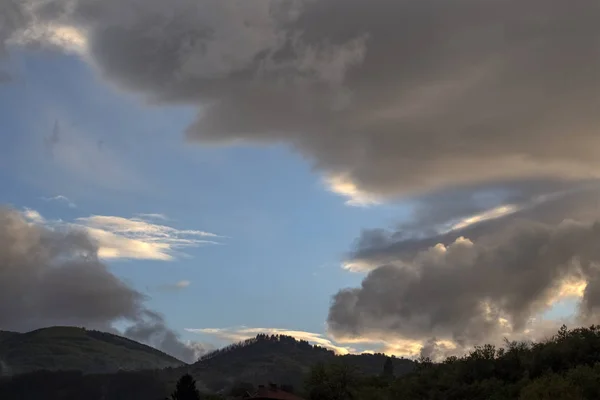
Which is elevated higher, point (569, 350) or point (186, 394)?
point (569, 350)

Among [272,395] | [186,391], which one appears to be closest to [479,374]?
[272,395]

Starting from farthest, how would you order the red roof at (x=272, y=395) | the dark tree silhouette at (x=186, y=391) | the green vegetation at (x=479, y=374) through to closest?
the red roof at (x=272, y=395) → the dark tree silhouette at (x=186, y=391) → the green vegetation at (x=479, y=374)

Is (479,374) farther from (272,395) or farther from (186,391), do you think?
(186,391)

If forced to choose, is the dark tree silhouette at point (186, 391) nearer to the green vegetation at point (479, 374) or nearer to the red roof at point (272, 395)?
the red roof at point (272, 395)

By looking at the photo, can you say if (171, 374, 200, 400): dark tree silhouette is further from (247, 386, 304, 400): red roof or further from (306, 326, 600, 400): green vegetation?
(306, 326, 600, 400): green vegetation

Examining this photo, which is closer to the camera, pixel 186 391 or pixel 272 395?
pixel 186 391

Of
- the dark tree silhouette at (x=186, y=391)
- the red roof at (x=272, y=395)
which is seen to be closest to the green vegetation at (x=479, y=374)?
the red roof at (x=272, y=395)

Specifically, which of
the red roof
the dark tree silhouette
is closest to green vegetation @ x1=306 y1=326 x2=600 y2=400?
the red roof

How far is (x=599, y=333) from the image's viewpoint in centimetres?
14225

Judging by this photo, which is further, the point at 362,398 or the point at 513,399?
the point at 362,398

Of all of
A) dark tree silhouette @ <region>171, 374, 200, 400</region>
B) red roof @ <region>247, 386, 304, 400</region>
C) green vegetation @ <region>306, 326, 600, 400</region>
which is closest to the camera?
green vegetation @ <region>306, 326, 600, 400</region>

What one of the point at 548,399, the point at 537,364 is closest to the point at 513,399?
the point at 537,364

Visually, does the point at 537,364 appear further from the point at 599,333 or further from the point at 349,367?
the point at 349,367

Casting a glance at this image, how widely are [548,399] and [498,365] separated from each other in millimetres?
48339
